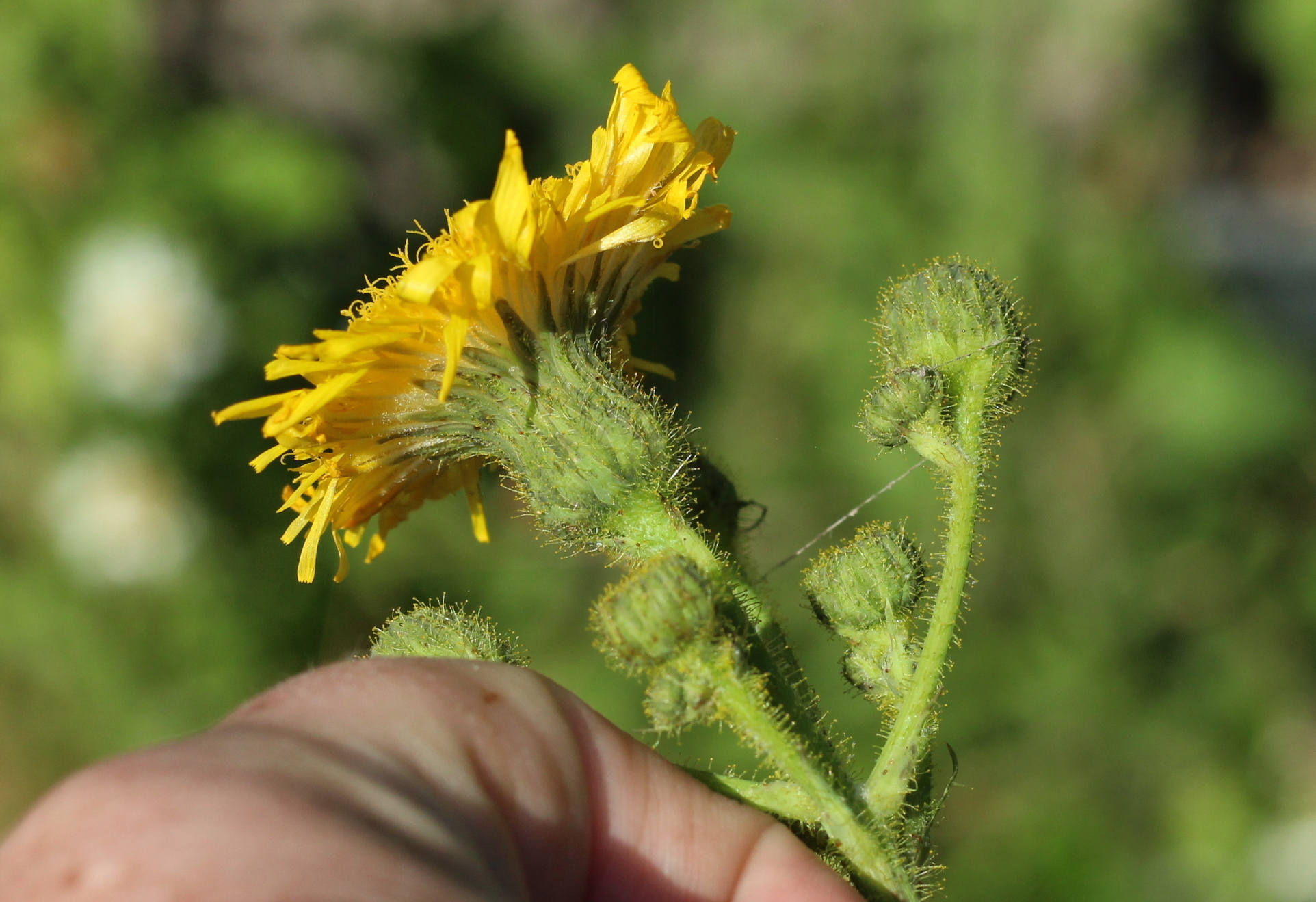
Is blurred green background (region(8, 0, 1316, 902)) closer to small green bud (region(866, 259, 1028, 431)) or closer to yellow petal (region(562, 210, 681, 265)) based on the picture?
small green bud (region(866, 259, 1028, 431))

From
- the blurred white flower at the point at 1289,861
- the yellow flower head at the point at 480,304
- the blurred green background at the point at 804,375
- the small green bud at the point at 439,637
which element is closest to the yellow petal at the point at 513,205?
Answer: the yellow flower head at the point at 480,304

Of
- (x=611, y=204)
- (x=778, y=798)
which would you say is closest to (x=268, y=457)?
(x=611, y=204)

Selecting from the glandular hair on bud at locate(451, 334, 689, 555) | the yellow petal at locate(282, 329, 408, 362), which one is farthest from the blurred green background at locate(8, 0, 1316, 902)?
the yellow petal at locate(282, 329, 408, 362)

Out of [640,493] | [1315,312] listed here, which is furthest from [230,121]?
[1315,312]

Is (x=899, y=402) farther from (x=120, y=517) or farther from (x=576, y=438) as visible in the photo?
(x=120, y=517)

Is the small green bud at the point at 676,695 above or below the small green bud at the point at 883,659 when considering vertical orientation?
above

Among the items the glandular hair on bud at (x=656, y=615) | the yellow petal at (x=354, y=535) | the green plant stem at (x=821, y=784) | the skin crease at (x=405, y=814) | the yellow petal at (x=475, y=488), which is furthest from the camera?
the yellow petal at (x=475, y=488)

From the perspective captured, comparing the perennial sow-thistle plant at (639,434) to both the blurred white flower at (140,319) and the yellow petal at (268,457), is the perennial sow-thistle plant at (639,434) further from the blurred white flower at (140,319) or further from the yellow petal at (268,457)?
the blurred white flower at (140,319)
